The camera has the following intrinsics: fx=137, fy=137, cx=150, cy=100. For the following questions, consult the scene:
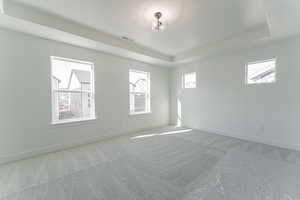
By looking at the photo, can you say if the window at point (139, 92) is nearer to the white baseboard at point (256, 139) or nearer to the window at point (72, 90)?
the window at point (72, 90)

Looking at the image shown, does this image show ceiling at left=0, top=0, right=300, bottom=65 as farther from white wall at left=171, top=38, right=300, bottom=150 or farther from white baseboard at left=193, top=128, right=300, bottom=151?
white baseboard at left=193, top=128, right=300, bottom=151

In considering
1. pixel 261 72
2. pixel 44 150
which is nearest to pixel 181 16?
pixel 261 72

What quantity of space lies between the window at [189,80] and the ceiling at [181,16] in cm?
186

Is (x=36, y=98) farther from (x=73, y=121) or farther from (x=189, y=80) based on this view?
(x=189, y=80)

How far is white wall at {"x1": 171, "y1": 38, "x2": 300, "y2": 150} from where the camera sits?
339cm

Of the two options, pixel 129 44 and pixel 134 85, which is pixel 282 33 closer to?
pixel 129 44

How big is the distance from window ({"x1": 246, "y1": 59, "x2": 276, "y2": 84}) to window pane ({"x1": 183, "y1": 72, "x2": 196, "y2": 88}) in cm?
181

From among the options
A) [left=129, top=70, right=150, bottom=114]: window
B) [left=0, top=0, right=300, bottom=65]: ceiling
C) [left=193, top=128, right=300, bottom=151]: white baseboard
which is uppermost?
[left=0, top=0, right=300, bottom=65]: ceiling

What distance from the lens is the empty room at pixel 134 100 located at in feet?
6.93

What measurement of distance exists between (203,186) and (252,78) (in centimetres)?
358

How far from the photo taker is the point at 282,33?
3090 millimetres

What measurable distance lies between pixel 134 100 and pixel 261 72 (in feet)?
13.3

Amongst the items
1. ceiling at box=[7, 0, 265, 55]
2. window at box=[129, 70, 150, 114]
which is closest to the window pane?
window at box=[129, 70, 150, 114]

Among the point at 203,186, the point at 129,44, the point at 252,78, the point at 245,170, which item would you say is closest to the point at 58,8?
the point at 129,44
